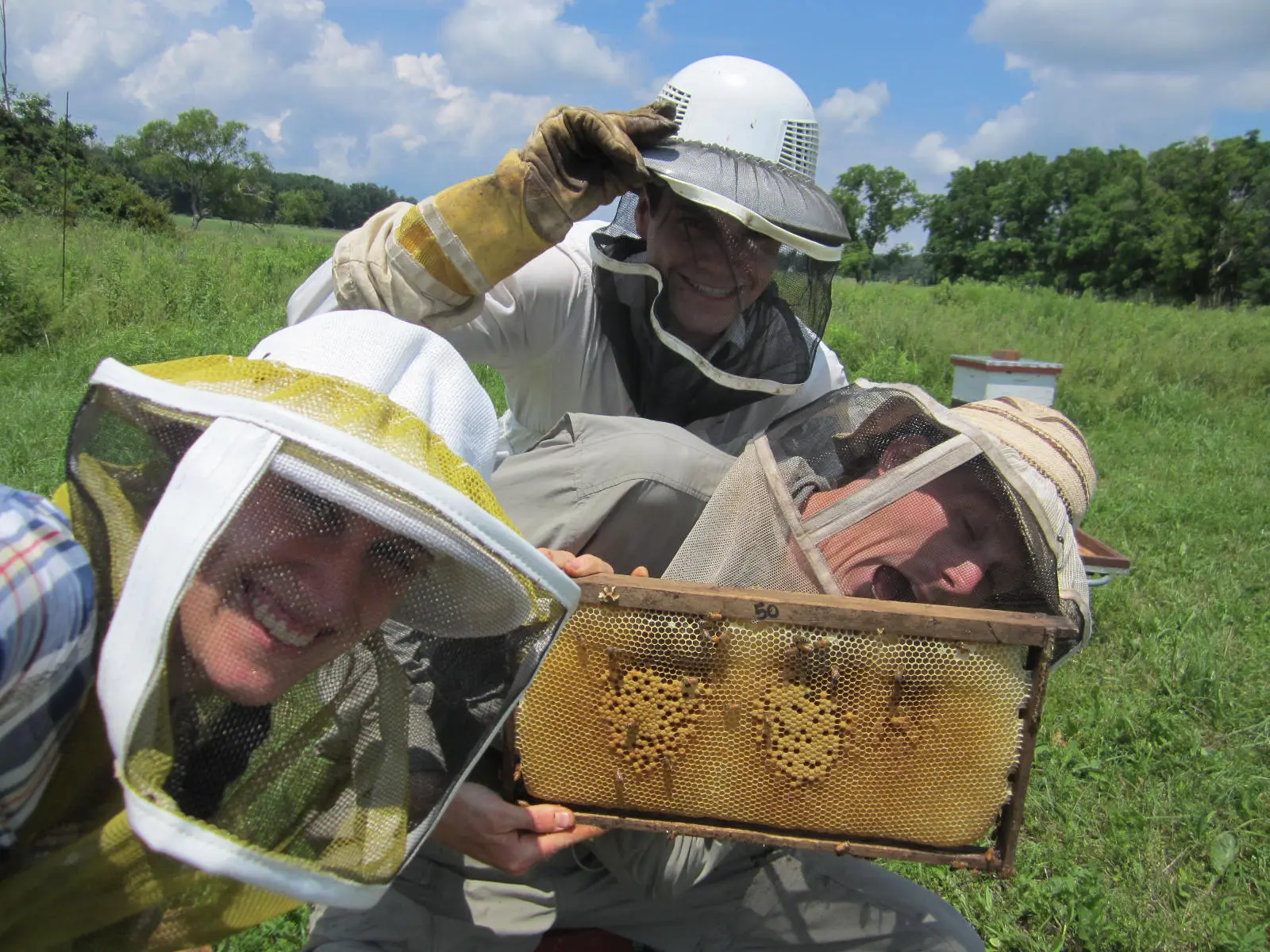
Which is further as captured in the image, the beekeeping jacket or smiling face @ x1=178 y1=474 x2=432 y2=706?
the beekeeping jacket

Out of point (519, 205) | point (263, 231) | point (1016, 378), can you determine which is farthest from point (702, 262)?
point (263, 231)

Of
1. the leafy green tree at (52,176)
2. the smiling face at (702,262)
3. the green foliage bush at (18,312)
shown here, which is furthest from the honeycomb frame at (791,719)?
the green foliage bush at (18,312)

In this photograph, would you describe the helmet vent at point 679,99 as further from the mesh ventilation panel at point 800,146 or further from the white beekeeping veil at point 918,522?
the white beekeeping veil at point 918,522

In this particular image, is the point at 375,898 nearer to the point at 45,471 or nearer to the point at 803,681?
the point at 803,681

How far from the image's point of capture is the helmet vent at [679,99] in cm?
208

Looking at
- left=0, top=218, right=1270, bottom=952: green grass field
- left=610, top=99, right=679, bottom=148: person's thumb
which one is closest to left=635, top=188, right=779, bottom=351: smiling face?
left=610, top=99, right=679, bottom=148: person's thumb

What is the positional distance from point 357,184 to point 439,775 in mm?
57380

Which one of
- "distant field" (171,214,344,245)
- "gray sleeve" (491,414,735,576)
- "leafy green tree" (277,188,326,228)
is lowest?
"gray sleeve" (491,414,735,576)

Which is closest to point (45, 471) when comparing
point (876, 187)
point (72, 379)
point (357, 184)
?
point (72, 379)

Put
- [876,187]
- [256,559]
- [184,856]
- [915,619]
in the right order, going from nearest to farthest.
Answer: [184,856], [256,559], [915,619], [876,187]

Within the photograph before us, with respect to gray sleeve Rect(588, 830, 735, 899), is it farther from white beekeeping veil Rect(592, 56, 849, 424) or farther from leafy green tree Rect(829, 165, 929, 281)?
leafy green tree Rect(829, 165, 929, 281)

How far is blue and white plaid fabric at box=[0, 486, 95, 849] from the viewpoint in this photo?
0.77m

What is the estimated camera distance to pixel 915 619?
120cm

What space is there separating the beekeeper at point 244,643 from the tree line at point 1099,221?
26479mm
